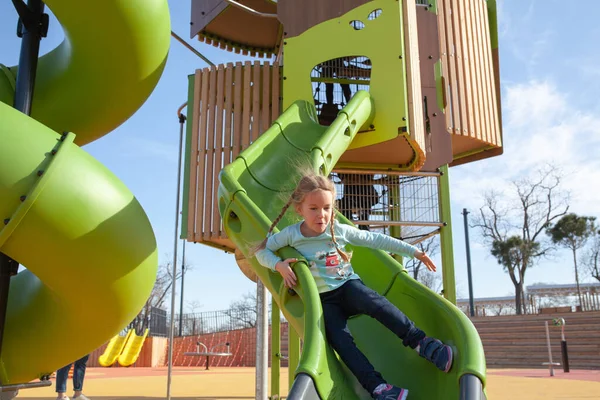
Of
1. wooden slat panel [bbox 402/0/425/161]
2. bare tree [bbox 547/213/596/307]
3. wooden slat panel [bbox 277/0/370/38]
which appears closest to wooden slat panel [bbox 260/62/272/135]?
wooden slat panel [bbox 277/0/370/38]

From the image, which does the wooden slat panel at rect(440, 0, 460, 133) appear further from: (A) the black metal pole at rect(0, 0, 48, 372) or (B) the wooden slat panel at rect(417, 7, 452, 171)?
(A) the black metal pole at rect(0, 0, 48, 372)

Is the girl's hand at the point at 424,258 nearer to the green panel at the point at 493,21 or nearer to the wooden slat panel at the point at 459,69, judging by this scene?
the wooden slat panel at the point at 459,69

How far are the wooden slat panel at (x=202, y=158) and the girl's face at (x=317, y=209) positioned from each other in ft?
12.2

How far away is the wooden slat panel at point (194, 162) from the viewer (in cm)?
682

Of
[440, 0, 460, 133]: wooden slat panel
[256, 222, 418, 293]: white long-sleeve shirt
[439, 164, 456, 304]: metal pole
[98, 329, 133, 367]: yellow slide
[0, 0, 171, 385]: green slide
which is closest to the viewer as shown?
[0, 0, 171, 385]: green slide

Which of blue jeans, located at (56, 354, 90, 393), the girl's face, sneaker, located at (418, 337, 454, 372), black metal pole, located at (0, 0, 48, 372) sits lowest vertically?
blue jeans, located at (56, 354, 90, 393)

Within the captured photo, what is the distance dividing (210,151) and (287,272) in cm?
421

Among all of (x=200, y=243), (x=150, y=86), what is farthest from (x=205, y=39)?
(x=150, y=86)

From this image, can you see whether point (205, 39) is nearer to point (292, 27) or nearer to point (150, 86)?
point (292, 27)

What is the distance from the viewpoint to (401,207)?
7184 mm

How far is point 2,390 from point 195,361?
20.3m

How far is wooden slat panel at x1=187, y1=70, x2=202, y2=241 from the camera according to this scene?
6816 millimetres

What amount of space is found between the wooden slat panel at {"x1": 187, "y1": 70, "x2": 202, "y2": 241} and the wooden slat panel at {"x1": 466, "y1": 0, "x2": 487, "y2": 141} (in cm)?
360

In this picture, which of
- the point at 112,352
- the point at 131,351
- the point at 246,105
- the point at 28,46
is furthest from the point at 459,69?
the point at 112,352
